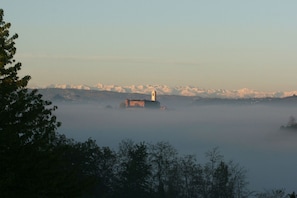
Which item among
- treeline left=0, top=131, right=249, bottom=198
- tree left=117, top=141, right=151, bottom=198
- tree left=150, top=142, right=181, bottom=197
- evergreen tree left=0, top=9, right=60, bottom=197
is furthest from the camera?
tree left=150, top=142, right=181, bottom=197

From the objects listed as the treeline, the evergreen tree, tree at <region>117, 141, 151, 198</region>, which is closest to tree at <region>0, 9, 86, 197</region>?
the evergreen tree

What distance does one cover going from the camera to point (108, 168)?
269ft

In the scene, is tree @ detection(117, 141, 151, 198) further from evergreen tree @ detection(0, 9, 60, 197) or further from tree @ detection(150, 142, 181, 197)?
evergreen tree @ detection(0, 9, 60, 197)

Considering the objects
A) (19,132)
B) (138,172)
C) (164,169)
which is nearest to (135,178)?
(138,172)

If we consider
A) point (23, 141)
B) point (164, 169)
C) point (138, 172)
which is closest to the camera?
point (23, 141)

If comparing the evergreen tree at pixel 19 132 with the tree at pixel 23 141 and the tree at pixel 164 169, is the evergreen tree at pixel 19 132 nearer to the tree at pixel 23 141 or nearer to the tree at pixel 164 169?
the tree at pixel 23 141

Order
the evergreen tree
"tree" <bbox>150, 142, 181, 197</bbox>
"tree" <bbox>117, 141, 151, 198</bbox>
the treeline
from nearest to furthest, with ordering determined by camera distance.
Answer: the evergreen tree, the treeline, "tree" <bbox>117, 141, 151, 198</bbox>, "tree" <bbox>150, 142, 181, 197</bbox>

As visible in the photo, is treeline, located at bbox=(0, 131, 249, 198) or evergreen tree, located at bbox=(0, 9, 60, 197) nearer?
evergreen tree, located at bbox=(0, 9, 60, 197)

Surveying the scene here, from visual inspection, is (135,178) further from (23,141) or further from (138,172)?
(23,141)

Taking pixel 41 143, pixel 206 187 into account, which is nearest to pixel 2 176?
pixel 41 143

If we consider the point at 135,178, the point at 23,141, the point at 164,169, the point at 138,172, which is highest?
the point at 23,141

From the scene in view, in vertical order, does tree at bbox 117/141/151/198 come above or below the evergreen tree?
below

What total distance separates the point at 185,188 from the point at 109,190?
1657 cm

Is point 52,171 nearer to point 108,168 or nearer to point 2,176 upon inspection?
point 2,176
